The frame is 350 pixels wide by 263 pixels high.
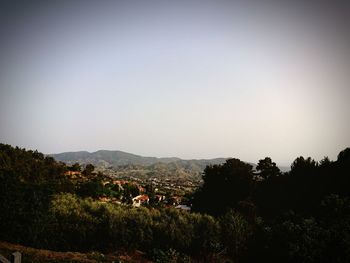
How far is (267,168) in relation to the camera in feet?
111

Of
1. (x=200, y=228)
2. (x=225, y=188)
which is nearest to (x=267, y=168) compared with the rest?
(x=225, y=188)

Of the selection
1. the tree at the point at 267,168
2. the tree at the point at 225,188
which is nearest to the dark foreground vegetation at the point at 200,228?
the tree at the point at 225,188

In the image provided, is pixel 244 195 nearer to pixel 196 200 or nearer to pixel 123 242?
pixel 196 200

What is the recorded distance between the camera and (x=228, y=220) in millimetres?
19047

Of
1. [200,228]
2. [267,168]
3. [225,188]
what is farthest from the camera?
[267,168]

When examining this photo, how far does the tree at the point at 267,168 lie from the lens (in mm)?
33500

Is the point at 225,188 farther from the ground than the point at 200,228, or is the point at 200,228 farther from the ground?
the point at 225,188

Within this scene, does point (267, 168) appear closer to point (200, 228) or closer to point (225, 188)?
point (225, 188)

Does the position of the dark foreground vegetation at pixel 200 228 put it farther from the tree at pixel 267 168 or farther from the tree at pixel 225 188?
the tree at pixel 267 168

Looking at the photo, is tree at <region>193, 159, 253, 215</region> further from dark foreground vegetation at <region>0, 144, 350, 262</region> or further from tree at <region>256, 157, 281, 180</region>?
dark foreground vegetation at <region>0, 144, 350, 262</region>

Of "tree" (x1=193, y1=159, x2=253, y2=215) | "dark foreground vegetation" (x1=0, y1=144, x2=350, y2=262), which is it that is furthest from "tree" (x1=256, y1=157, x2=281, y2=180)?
"dark foreground vegetation" (x1=0, y1=144, x2=350, y2=262)

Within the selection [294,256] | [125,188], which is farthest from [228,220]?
[125,188]

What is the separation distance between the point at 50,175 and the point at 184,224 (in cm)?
4022

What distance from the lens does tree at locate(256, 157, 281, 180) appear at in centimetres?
3350
